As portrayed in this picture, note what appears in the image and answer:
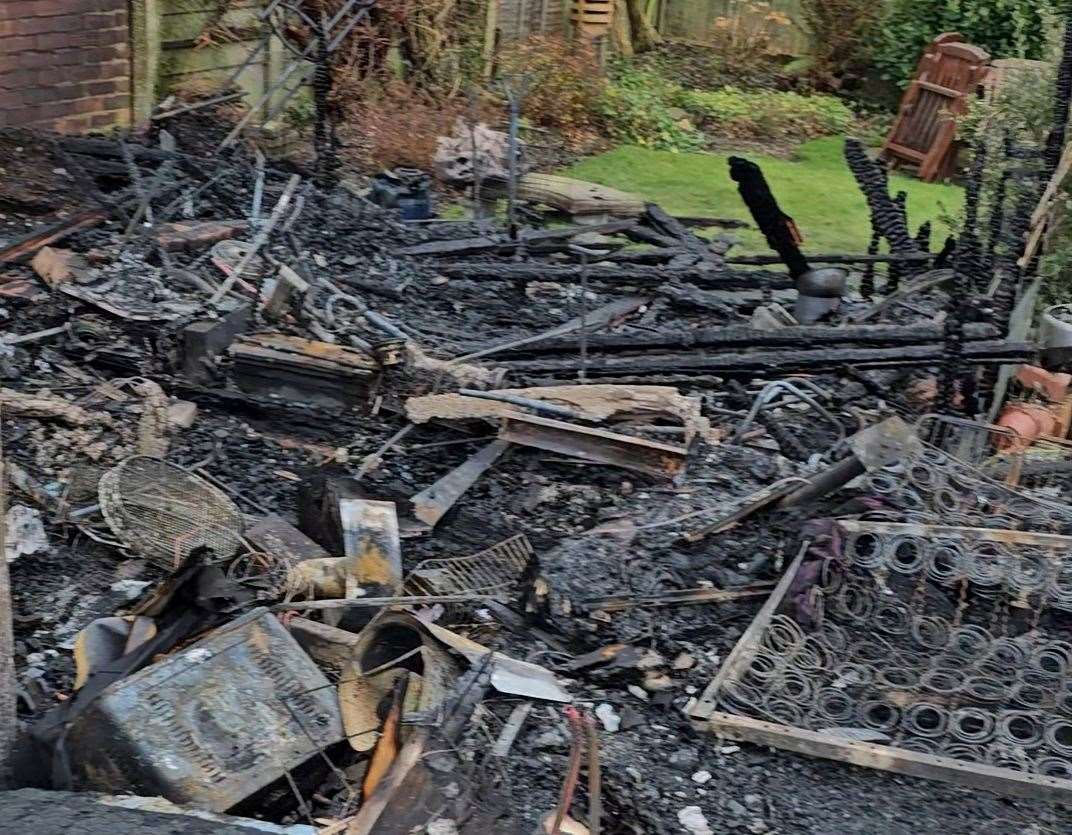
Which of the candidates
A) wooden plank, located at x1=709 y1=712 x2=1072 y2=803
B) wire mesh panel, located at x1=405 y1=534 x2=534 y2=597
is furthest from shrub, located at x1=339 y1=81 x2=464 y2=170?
wooden plank, located at x1=709 y1=712 x2=1072 y2=803

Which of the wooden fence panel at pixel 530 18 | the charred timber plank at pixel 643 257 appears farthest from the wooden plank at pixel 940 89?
the charred timber plank at pixel 643 257

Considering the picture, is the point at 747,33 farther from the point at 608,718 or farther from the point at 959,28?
the point at 608,718

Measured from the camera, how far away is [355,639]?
3.92m

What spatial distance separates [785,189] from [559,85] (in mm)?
3130

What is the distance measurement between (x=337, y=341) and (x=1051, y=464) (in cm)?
387

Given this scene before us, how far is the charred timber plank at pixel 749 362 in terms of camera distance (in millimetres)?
6422

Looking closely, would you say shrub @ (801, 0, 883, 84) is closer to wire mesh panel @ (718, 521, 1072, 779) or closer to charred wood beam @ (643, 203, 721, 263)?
charred wood beam @ (643, 203, 721, 263)

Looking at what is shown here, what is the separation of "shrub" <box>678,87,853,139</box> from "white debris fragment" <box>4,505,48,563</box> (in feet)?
39.1

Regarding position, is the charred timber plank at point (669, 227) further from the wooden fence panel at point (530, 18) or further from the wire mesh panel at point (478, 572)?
the wooden fence panel at point (530, 18)

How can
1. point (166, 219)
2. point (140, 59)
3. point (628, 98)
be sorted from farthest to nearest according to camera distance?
point (628, 98)
point (140, 59)
point (166, 219)

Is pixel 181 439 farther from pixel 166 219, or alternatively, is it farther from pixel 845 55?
pixel 845 55

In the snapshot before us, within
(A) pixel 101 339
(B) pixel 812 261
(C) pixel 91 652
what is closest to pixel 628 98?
(B) pixel 812 261

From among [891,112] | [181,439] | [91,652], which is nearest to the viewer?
[91,652]

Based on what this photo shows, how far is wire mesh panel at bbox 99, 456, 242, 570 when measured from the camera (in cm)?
445
